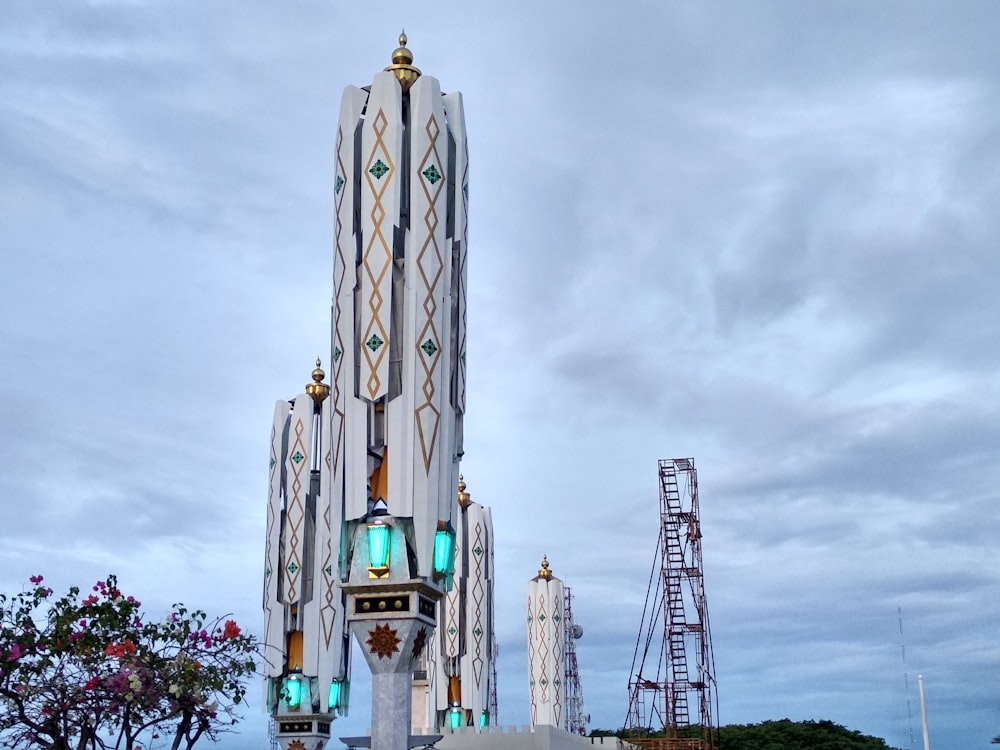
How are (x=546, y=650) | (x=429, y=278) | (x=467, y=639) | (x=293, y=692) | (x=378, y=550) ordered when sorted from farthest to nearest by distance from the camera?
(x=546, y=650) → (x=467, y=639) → (x=293, y=692) → (x=429, y=278) → (x=378, y=550)

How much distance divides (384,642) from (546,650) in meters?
23.0

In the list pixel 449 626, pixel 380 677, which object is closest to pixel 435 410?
pixel 380 677

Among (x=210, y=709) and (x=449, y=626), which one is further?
(x=449, y=626)

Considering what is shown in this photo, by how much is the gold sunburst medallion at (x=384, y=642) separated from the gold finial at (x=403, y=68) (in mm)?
9273

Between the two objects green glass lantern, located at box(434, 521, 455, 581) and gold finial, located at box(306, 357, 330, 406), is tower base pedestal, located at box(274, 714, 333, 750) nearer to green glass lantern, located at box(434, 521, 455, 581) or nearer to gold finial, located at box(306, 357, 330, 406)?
gold finial, located at box(306, 357, 330, 406)

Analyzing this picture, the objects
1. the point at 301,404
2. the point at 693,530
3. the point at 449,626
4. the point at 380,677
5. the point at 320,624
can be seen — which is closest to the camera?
the point at 380,677

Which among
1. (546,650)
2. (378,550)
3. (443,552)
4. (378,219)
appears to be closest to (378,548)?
(378,550)

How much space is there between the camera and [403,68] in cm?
2173

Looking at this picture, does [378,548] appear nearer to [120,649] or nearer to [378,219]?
[378,219]

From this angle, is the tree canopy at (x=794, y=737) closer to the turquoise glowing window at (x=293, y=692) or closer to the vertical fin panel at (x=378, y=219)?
the turquoise glowing window at (x=293, y=692)

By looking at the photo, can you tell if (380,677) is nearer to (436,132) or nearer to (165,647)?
(165,647)

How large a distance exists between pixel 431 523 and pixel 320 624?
12.4m

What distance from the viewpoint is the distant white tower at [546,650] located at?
40.9m

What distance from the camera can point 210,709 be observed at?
38.8 feet
